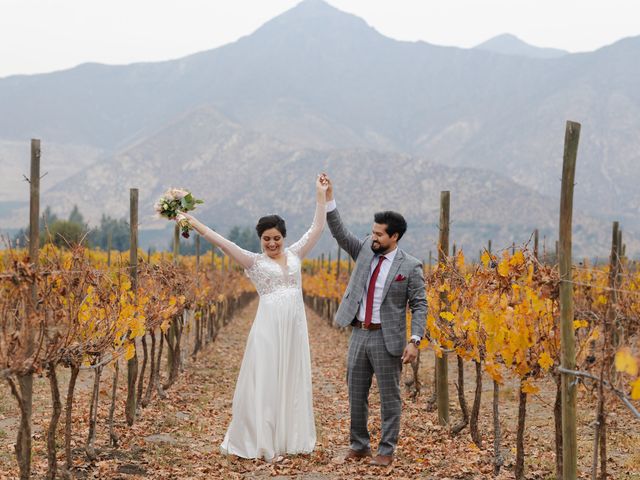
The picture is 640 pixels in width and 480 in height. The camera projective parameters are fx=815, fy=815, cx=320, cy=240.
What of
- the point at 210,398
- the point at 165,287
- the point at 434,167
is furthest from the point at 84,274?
the point at 434,167

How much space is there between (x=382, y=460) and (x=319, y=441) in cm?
171

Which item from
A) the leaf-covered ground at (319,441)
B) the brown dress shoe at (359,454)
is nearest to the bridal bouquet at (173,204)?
the leaf-covered ground at (319,441)

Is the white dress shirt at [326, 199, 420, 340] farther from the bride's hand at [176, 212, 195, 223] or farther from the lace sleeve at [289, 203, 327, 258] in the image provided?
the bride's hand at [176, 212, 195, 223]

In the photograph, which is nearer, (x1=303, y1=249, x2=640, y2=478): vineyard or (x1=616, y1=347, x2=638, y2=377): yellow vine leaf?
(x1=616, y1=347, x2=638, y2=377): yellow vine leaf

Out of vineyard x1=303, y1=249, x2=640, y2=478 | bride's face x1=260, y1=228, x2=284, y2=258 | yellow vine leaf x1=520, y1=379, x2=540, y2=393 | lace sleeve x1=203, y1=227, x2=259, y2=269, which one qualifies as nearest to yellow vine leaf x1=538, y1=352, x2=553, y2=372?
vineyard x1=303, y1=249, x2=640, y2=478

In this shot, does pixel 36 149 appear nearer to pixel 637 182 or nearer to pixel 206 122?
pixel 637 182

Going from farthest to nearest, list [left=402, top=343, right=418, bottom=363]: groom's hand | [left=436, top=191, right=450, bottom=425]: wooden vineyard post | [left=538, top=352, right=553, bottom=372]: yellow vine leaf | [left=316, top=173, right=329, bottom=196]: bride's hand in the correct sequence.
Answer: [left=436, top=191, right=450, bottom=425]: wooden vineyard post
[left=316, top=173, right=329, bottom=196]: bride's hand
[left=402, top=343, right=418, bottom=363]: groom's hand
[left=538, top=352, right=553, bottom=372]: yellow vine leaf

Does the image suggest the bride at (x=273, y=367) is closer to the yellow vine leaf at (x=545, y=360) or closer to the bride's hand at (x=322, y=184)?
the bride's hand at (x=322, y=184)

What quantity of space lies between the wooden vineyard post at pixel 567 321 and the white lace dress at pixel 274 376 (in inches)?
81.8

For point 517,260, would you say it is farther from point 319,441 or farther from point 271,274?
point 319,441

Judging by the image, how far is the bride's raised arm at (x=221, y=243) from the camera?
6250 millimetres

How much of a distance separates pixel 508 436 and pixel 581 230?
10104 centimetres

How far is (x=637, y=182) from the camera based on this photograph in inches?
6506

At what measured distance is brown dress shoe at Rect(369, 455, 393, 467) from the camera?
6.04 meters
